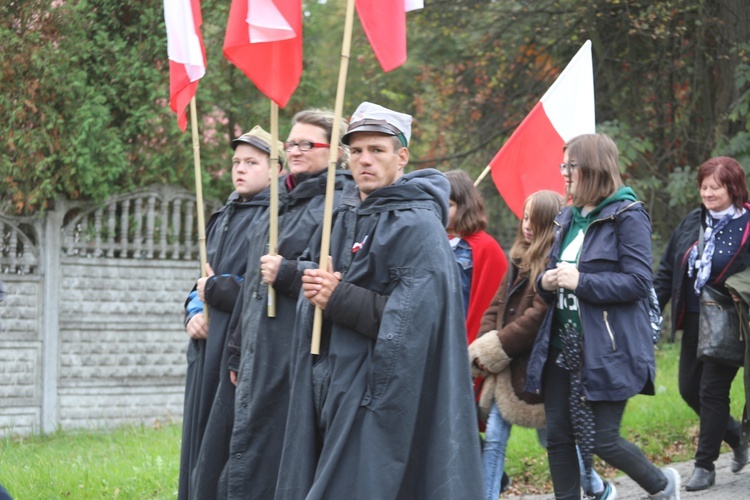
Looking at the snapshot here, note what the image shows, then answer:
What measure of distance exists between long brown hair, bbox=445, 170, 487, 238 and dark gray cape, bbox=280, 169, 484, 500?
1.69 metres

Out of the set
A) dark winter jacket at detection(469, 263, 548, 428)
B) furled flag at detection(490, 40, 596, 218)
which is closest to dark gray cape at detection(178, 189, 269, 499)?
dark winter jacket at detection(469, 263, 548, 428)

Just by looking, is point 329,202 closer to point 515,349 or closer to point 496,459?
point 515,349

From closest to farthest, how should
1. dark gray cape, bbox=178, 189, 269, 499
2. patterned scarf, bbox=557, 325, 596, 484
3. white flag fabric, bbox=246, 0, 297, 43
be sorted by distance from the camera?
1. white flag fabric, bbox=246, 0, 297, 43
2. patterned scarf, bbox=557, 325, 596, 484
3. dark gray cape, bbox=178, 189, 269, 499

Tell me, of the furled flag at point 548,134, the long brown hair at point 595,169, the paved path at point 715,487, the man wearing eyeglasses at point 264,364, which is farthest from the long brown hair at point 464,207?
the paved path at point 715,487

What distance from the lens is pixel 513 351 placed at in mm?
5660

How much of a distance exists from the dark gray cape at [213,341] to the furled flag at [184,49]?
0.71m

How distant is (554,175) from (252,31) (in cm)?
275

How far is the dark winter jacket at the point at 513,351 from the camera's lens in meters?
5.62

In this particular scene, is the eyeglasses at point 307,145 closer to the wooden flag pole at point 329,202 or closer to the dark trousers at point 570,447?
the wooden flag pole at point 329,202

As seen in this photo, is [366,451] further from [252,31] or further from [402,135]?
[252,31]

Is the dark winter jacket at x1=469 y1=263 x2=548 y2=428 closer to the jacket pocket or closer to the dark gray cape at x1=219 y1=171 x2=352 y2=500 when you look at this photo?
the jacket pocket

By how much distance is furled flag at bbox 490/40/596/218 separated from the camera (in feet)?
22.2

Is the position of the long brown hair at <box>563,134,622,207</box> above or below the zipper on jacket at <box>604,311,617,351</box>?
above

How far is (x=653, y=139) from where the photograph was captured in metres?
11.9
